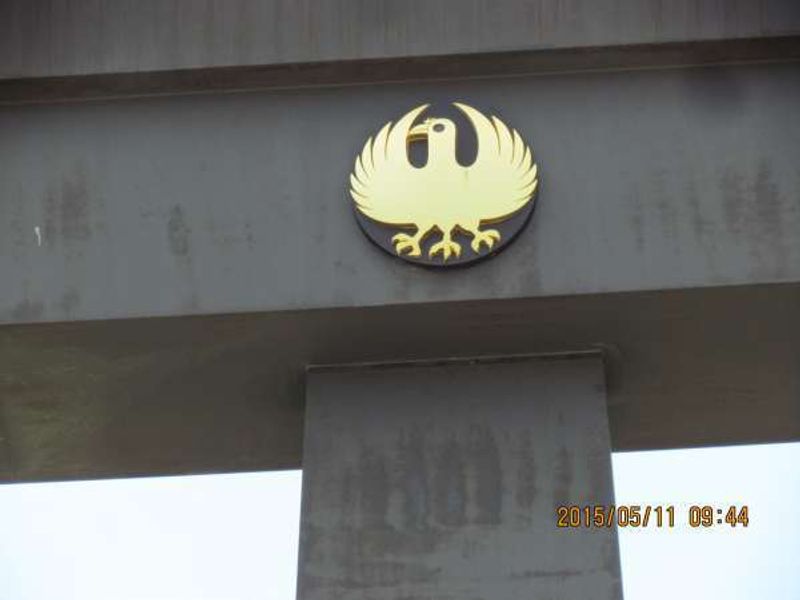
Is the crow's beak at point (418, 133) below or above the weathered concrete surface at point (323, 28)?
below

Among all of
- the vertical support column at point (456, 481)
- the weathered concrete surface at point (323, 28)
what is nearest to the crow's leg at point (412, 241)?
the vertical support column at point (456, 481)

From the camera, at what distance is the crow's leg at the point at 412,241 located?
33.2 ft

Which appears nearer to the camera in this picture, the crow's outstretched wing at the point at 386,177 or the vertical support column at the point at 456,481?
→ the vertical support column at the point at 456,481

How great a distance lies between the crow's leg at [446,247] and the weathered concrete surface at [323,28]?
1025 mm

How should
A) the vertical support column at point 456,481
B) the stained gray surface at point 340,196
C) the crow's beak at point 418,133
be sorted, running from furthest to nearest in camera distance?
the crow's beak at point 418,133 → the stained gray surface at point 340,196 → the vertical support column at point 456,481

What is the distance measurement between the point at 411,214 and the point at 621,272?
111cm

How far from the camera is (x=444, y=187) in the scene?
10.2 meters

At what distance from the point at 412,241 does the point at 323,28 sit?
1.30 metres

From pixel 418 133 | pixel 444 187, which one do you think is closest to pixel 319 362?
pixel 444 187

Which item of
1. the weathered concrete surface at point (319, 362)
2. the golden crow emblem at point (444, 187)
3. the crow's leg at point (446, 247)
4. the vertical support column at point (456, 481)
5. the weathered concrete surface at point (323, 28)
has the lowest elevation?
the vertical support column at point (456, 481)

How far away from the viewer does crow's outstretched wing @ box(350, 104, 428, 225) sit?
10.2 meters

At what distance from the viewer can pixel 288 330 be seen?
402 inches

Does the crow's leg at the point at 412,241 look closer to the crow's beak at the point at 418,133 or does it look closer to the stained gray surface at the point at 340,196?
the stained gray surface at the point at 340,196

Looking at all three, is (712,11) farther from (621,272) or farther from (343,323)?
(343,323)
